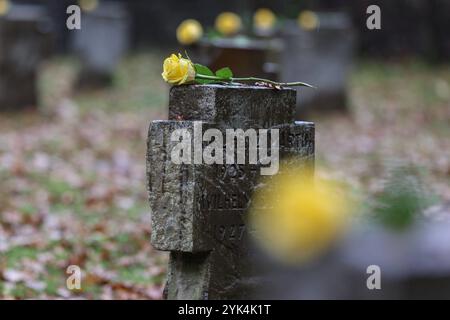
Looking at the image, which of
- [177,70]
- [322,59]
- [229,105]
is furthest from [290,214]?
[322,59]

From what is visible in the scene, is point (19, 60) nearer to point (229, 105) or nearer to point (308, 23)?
point (308, 23)

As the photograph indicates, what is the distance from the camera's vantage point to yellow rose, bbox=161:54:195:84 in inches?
173

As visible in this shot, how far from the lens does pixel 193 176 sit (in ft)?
14.3

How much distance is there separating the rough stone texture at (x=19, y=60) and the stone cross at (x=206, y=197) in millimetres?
9658

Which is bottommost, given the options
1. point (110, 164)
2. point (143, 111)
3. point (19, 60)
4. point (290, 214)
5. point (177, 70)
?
point (110, 164)

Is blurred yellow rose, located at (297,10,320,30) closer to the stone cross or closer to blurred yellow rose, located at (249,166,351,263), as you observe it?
blurred yellow rose, located at (249,166,351,263)

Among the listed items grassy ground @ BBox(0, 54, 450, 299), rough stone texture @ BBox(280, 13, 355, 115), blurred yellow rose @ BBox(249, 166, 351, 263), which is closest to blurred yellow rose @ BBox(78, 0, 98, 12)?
grassy ground @ BBox(0, 54, 450, 299)

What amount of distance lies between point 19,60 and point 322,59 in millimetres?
4479

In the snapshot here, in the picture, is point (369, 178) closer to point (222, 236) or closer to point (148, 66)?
point (222, 236)

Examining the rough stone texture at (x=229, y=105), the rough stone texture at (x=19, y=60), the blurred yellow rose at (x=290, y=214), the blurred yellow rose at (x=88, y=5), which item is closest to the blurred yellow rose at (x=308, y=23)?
the rough stone texture at (x=19, y=60)

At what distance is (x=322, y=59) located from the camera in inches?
600

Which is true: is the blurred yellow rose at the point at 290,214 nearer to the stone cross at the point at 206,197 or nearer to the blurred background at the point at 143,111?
the stone cross at the point at 206,197

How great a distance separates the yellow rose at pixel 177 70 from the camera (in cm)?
440

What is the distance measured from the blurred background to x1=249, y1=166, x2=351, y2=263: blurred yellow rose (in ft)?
1.02
